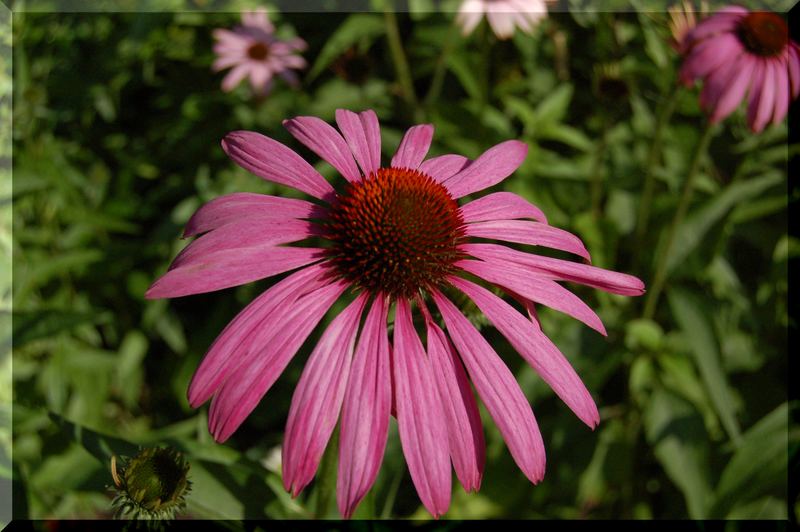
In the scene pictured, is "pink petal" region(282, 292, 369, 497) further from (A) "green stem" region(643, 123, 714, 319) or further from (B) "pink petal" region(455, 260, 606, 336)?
(A) "green stem" region(643, 123, 714, 319)

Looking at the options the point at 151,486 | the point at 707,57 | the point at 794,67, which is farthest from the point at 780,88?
the point at 151,486

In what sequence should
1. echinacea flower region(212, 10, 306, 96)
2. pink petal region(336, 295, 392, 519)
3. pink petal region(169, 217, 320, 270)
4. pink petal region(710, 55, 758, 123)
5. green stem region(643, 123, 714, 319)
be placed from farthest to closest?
echinacea flower region(212, 10, 306, 96) < green stem region(643, 123, 714, 319) < pink petal region(710, 55, 758, 123) < pink petal region(169, 217, 320, 270) < pink petal region(336, 295, 392, 519)

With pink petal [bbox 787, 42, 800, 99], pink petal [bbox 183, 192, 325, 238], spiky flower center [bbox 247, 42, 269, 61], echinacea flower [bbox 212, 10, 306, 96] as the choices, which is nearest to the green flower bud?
pink petal [bbox 183, 192, 325, 238]

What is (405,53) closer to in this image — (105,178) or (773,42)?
(105,178)

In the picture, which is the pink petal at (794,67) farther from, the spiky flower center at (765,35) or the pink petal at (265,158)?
the pink petal at (265,158)

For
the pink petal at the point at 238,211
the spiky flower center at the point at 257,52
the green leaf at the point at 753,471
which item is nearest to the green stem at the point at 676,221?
the green leaf at the point at 753,471

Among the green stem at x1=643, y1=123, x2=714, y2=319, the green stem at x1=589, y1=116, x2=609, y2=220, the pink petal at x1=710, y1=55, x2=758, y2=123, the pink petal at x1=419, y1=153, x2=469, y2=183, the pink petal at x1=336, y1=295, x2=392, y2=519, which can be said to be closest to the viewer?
the pink petal at x1=336, y1=295, x2=392, y2=519

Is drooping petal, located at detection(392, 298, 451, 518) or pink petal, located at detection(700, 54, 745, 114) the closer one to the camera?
drooping petal, located at detection(392, 298, 451, 518)

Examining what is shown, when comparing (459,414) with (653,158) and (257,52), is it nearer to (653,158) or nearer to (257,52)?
(653,158)

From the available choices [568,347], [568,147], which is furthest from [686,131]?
[568,347]
